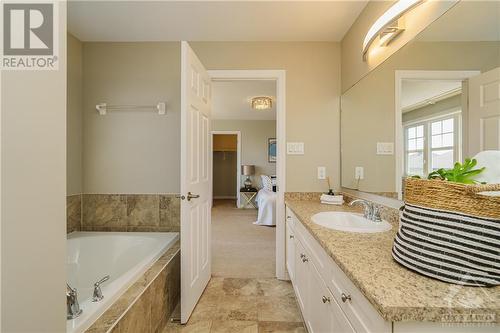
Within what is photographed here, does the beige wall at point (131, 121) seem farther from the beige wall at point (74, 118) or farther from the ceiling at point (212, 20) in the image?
the ceiling at point (212, 20)

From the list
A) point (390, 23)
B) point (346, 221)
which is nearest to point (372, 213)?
point (346, 221)

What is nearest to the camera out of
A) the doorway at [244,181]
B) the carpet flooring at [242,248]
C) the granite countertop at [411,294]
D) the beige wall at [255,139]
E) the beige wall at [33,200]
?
the beige wall at [33,200]

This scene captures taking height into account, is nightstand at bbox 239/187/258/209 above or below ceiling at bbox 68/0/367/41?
below

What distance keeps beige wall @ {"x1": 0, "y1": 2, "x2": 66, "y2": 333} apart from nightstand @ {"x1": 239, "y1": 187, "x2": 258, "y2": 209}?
5.60 m

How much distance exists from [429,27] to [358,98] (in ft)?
2.64

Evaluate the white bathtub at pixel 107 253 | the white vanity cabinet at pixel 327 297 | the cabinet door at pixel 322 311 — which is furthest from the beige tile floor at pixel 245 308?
the white bathtub at pixel 107 253

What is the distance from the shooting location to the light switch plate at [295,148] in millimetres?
2303

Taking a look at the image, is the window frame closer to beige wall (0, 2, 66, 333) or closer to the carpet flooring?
beige wall (0, 2, 66, 333)

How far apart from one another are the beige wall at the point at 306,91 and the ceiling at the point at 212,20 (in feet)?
0.33

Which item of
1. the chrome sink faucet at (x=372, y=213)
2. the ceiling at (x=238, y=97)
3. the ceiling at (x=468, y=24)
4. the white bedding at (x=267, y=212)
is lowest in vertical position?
the white bedding at (x=267, y=212)

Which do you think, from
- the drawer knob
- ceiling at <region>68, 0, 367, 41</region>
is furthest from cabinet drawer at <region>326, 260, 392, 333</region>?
ceiling at <region>68, 0, 367, 41</region>

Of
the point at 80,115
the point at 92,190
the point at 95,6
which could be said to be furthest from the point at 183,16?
the point at 92,190

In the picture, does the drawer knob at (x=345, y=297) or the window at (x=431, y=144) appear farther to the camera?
the window at (x=431, y=144)

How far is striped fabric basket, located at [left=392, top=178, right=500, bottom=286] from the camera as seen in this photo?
60cm
